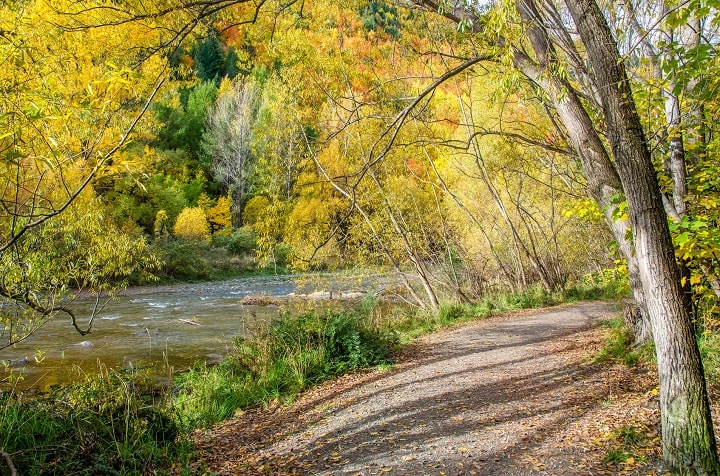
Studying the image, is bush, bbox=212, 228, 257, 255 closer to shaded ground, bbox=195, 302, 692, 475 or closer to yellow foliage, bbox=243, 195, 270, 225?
yellow foliage, bbox=243, 195, 270, 225

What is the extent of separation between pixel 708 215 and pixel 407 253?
27.7 ft

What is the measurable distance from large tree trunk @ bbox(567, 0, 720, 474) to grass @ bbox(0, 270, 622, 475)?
388 cm

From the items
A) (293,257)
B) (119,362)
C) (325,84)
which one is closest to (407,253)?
(293,257)

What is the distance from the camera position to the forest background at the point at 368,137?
158 inches

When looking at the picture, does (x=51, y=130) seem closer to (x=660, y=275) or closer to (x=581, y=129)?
(x=581, y=129)

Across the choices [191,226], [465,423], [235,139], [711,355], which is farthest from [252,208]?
[711,355]

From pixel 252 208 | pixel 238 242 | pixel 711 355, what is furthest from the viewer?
pixel 252 208

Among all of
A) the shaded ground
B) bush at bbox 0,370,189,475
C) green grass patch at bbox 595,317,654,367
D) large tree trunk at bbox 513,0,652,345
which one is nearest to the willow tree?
the shaded ground

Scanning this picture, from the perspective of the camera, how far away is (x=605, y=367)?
21.3 ft

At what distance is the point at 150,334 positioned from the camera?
13086 mm

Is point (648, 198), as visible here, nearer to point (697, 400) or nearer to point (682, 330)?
point (682, 330)

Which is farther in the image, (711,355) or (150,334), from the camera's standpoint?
(150,334)

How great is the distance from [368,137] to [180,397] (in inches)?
331

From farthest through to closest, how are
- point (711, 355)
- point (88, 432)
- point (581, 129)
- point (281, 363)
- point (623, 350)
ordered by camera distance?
point (281, 363) → point (623, 350) → point (711, 355) → point (581, 129) → point (88, 432)
